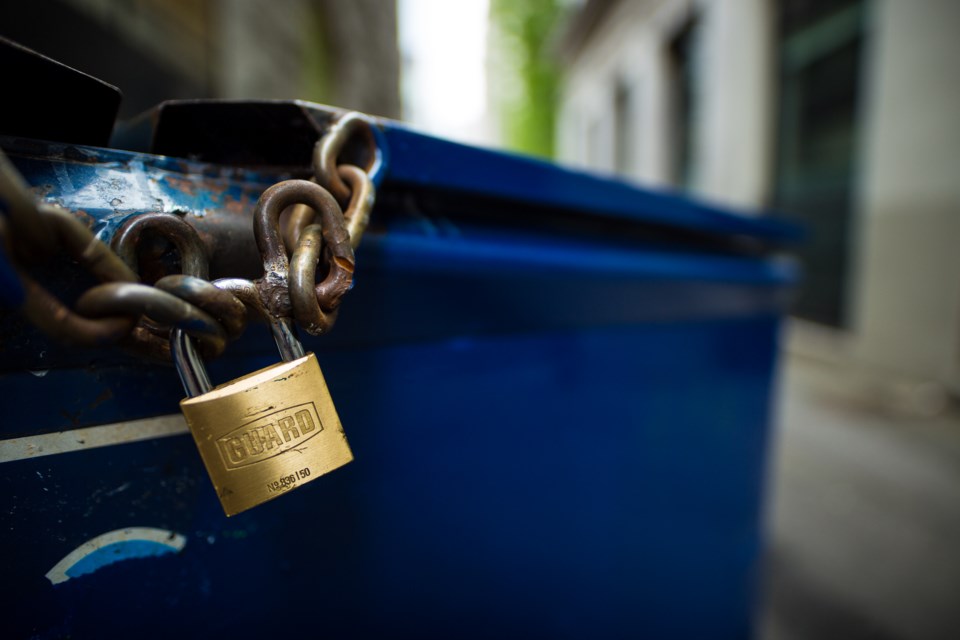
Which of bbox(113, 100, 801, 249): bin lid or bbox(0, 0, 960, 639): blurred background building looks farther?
bbox(0, 0, 960, 639): blurred background building

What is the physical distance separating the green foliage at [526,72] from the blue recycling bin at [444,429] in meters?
12.1

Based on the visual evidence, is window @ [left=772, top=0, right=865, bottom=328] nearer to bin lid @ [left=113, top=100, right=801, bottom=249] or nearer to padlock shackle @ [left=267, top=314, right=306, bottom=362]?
bin lid @ [left=113, top=100, right=801, bottom=249]

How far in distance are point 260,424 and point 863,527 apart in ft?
7.74

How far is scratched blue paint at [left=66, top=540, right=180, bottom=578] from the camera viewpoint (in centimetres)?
41

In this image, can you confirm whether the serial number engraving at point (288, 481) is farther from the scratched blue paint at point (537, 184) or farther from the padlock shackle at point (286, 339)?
the scratched blue paint at point (537, 184)

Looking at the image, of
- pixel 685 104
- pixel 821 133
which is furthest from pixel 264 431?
pixel 685 104

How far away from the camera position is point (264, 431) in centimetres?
34

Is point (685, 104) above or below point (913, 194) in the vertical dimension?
above

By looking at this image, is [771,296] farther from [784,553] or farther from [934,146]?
[934,146]

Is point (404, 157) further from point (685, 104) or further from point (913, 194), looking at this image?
point (685, 104)

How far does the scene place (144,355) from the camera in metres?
0.34

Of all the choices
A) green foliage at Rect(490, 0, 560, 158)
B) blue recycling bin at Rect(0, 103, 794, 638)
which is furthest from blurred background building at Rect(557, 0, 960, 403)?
green foliage at Rect(490, 0, 560, 158)

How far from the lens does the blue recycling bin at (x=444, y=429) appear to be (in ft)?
1.30

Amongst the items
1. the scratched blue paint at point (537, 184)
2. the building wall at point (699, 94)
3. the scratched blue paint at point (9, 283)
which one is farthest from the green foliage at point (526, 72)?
the scratched blue paint at point (9, 283)
